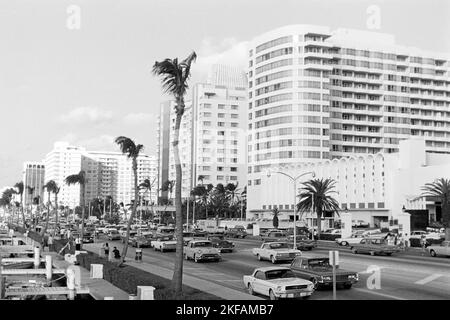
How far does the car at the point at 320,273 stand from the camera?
24.4 meters

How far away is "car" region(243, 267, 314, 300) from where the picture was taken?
2092 centimetres

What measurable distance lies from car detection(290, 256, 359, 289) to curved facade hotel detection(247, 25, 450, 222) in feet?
311

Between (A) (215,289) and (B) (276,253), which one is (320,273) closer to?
(A) (215,289)

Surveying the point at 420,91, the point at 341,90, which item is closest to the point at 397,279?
the point at 341,90

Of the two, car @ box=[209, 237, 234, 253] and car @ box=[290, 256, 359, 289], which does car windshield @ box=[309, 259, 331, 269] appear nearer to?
car @ box=[290, 256, 359, 289]

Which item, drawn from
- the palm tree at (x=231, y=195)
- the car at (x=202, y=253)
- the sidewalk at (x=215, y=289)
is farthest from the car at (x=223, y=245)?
the palm tree at (x=231, y=195)

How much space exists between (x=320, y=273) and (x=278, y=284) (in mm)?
4083

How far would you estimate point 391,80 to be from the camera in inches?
5763

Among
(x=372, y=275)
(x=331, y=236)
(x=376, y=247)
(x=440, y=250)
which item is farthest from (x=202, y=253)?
(x=331, y=236)

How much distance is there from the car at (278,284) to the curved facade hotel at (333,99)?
97.7 meters

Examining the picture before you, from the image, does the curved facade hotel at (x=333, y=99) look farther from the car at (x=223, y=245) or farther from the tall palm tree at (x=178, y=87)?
the tall palm tree at (x=178, y=87)

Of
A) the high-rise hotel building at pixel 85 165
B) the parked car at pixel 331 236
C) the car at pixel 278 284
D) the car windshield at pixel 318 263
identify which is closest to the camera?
the car at pixel 278 284
